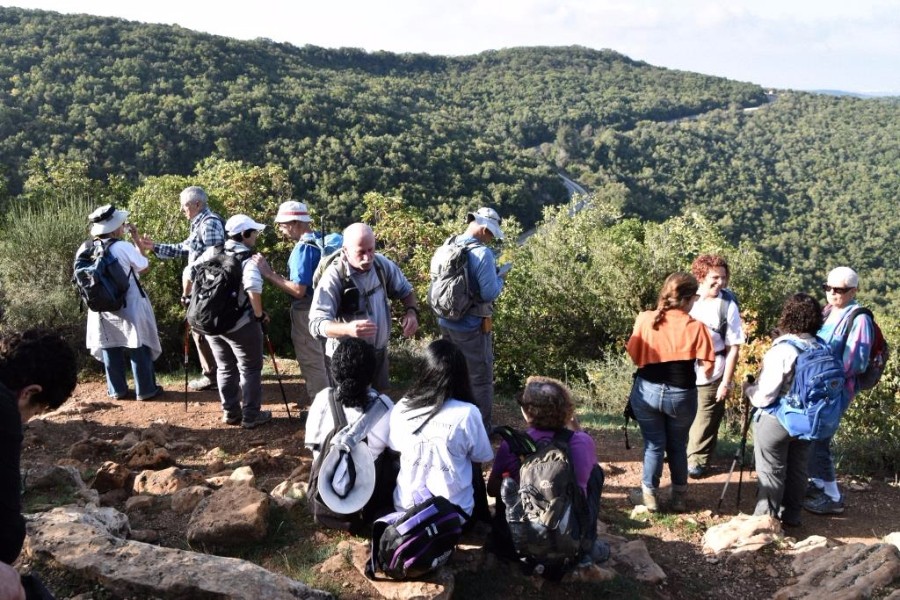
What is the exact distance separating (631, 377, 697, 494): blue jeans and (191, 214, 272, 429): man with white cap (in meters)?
2.86

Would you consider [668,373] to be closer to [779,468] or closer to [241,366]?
[779,468]

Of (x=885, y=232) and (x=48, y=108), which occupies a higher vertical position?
(x=48, y=108)

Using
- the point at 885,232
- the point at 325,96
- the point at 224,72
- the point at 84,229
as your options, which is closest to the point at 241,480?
the point at 84,229

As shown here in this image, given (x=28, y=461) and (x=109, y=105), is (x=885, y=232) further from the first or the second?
(x=28, y=461)

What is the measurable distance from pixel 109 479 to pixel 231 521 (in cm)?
130

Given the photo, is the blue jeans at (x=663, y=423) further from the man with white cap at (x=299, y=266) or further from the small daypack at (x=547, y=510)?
the man with white cap at (x=299, y=266)

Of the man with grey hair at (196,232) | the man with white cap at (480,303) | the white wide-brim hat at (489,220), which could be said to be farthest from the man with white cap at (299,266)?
the white wide-brim hat at (489,220)

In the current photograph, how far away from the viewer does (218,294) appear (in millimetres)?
5082

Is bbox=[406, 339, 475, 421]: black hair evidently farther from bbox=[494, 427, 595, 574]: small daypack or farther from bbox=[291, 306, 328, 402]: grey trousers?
bbox=[291, 306, 328, 402]: grey trousers

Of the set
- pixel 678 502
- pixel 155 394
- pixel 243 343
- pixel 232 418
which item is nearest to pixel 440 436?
pixel 678 502

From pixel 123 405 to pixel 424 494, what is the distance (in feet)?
14.0

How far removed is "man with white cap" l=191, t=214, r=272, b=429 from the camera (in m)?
5.14

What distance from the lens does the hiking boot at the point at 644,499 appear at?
4.60 metres

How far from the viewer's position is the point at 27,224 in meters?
8.74
